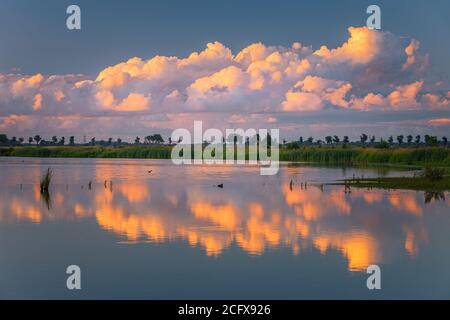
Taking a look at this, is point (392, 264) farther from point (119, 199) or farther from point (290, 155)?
point (290, 155)

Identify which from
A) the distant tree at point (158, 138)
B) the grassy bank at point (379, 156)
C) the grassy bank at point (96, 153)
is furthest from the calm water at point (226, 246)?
the distant tree at point (158, 138)

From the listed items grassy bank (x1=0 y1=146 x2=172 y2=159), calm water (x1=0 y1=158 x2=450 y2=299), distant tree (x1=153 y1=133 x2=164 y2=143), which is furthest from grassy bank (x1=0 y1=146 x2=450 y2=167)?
distant tree (x1=153 y1=133 x2=164 y2=143)

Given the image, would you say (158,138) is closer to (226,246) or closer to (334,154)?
(334,154)

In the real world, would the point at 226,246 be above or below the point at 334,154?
below

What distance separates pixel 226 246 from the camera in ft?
53.2

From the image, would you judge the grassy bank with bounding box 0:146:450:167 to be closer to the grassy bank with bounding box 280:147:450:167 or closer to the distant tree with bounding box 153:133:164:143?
the grassy bank with bounding box 280:147:450:167

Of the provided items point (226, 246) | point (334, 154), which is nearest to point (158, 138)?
point (334, 154)

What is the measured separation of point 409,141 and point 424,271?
478 feet

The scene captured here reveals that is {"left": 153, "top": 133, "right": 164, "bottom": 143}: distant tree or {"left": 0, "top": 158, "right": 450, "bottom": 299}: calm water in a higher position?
{"left": 153, "top": 133, "right": 164, "bottom": 143}: distant tree

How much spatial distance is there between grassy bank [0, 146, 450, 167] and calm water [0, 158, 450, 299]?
28405mm

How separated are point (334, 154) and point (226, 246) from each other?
6083cm

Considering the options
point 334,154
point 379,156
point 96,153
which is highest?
point 96,153

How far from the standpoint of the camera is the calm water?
41.1 feet
